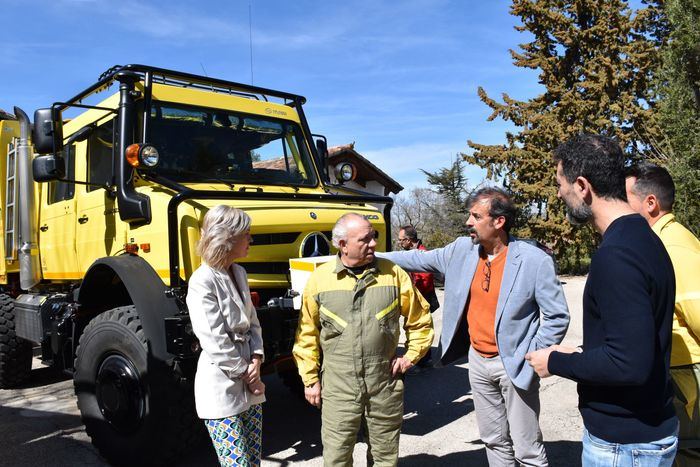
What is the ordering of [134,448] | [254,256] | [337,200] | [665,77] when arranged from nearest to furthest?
[134,448] < [254,256] < [337,200] < [665,77]

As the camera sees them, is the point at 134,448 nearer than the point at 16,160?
Yes

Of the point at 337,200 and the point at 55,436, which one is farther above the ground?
the point at 337,200

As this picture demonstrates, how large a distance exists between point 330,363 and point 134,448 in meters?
1.74

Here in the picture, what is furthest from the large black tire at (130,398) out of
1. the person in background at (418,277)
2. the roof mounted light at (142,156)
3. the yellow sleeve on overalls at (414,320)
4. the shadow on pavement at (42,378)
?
the person in background at (418,277)

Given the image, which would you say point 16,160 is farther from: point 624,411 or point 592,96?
point 592,96

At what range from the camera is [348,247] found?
2838mm

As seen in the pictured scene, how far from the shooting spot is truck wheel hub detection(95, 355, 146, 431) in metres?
3.66

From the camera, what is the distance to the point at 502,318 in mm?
2846

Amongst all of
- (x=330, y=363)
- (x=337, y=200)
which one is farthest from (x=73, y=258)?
(x=330, y=363)

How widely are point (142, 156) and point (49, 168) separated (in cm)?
72

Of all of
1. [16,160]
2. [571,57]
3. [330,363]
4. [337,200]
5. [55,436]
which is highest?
[571,57]

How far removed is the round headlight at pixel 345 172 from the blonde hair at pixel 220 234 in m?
2.99

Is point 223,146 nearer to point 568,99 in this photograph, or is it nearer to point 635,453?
point 635,453

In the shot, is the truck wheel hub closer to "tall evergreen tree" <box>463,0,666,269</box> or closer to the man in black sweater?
the man in black sweater
